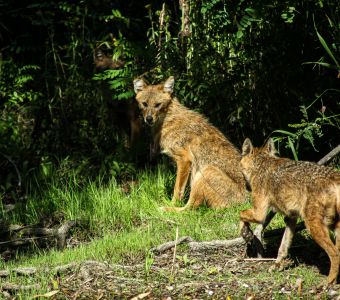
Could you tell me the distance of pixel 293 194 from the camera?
6.68 meters

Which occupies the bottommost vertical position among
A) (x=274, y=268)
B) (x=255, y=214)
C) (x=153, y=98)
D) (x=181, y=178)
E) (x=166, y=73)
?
(x=181, y=178)

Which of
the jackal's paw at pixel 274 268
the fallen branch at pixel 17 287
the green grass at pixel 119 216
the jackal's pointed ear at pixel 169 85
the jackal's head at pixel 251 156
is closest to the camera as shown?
the fallen branch at pixel 17 287

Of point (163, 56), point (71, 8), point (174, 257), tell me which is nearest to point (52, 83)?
point (71, 8)

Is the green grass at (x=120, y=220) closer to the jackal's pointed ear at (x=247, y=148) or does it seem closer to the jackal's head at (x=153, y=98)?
the jackal's head at (x=153, y=98)

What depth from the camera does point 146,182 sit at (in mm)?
10664

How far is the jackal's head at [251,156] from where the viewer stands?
295 inches

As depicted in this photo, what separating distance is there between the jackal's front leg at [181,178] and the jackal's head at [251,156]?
117 inches

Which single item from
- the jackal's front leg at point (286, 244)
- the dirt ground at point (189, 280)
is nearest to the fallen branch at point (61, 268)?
the dirt ground at point (189, 280)

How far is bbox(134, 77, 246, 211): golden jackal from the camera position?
33.9ft

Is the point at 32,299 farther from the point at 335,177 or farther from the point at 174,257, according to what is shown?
the point at 335,177

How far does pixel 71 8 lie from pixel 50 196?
13.7 feet

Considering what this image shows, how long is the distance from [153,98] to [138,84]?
0.31 m

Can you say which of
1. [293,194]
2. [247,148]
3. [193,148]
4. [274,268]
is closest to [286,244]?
[274,268]

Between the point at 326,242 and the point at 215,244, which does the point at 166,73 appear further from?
the point at 326,242
